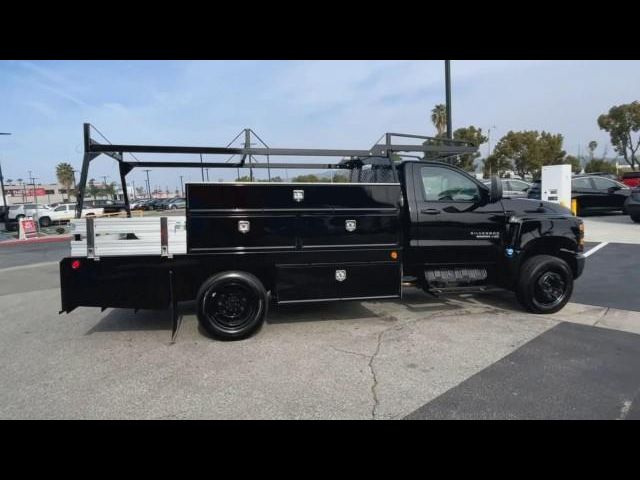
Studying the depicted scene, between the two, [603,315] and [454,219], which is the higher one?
[454,219]

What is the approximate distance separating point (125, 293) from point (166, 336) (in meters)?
0.75

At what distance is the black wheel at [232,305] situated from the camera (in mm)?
4816

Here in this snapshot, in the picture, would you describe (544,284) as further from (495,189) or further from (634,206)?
(634,206)

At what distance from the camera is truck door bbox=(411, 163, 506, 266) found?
219 inches

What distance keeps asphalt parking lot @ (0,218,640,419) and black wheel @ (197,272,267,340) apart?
166 millimetres

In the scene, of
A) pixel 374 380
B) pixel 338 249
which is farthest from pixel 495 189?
pixel 374 380

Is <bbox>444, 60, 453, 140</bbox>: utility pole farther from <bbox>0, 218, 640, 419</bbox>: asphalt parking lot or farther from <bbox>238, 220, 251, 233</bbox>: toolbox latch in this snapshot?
<bbox>238, 220, 251, 233</bbox>: toolbox latch

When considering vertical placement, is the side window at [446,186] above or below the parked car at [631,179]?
below

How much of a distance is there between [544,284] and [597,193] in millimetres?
14543

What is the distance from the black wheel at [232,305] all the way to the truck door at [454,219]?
7.29 ft

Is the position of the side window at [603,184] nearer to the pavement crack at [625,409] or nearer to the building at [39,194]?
the pavement crack at [625,409]

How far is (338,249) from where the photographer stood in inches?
200

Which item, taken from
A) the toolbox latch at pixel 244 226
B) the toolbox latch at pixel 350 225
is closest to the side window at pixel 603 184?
the toolbox latch at pixel 350 225
